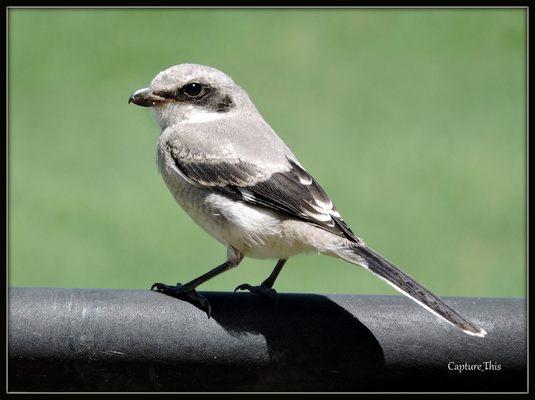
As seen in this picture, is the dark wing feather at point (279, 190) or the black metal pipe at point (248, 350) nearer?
the black metal pipe at point (248, 350)

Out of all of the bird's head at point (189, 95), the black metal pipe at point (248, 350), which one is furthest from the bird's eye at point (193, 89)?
the black metal pipe at point (248, 350)

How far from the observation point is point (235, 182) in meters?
4.02

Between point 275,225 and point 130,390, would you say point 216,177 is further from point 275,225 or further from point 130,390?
point 130,390

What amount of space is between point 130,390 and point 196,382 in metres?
0.24

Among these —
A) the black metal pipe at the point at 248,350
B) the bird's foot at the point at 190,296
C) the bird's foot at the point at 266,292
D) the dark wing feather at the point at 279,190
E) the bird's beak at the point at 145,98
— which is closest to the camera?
the black metal pipe at the point at 248,350

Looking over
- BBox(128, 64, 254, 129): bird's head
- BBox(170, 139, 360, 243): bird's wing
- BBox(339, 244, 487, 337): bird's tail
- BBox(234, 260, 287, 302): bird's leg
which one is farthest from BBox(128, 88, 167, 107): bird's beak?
BBox(339, 244, 487, 337): bird's tail

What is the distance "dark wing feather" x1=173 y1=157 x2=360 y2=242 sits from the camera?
389 centimetres

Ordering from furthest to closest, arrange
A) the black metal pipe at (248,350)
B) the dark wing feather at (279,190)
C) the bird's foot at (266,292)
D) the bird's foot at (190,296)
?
the dark wing feather at (279,190)
the bird's foot at (266,292)
the bird's foot at (190,296)
the black metal pipe at (248,350)

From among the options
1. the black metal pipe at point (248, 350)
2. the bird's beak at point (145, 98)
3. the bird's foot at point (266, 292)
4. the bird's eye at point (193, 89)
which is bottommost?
the black metal pipe at point (248, 350)

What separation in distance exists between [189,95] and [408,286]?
1549 mm

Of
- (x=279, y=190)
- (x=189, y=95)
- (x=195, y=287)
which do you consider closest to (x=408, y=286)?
(x=279, y=190)

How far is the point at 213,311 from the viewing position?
11.0ft

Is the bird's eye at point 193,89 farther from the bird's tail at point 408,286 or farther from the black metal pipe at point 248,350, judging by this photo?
the black metal pipe at point 248,350

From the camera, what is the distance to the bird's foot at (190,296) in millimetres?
3408
